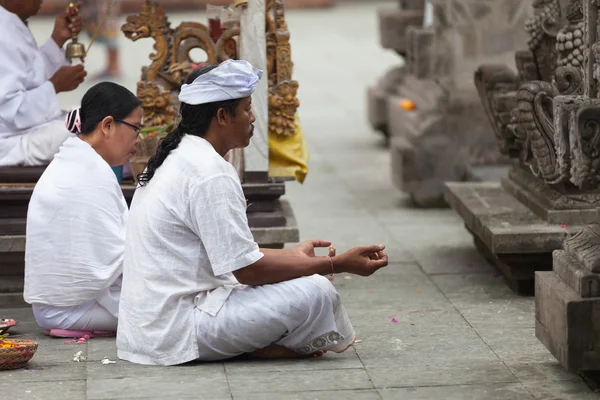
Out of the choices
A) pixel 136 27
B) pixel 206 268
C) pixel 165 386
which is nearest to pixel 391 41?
pixel 136 27

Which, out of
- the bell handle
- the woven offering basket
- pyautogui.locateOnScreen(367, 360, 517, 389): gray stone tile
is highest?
the bell handle

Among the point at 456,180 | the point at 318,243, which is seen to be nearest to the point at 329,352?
the point at 318,243

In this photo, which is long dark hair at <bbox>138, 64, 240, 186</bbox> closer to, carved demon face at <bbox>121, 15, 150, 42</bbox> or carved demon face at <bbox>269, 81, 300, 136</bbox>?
carved demon face at <bbox>269, 81, 300, 136</bbox>

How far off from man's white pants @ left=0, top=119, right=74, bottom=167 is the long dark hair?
4.92 feet

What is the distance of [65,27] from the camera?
677 cm

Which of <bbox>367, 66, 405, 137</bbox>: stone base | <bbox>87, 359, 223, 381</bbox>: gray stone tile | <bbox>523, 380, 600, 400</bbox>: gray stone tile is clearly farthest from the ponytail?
<bbox>367, 66, 405, 137</bbox>: stone base

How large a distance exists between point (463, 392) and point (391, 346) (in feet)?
2.31

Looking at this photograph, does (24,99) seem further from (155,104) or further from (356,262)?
(356,262)

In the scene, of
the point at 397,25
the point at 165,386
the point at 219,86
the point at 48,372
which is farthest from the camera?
the point at 397,25

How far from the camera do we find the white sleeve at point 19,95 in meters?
6.27

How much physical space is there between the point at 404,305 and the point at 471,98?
2.96 metres

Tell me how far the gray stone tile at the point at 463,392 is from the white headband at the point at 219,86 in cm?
125

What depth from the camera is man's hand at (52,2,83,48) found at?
22.2 ft

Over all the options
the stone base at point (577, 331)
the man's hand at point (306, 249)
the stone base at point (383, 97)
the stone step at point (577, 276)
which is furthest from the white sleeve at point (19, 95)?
the stone base at point (383, 97)
